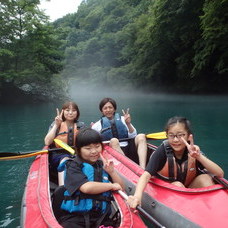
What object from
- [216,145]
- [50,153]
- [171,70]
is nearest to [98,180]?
[50,153]

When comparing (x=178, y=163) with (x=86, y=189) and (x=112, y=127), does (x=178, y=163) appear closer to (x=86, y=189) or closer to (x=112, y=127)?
(x=86, y=189)

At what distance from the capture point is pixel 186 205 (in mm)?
2244

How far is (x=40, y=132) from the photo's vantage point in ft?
27.1

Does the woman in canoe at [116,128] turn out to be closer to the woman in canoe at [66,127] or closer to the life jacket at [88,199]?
the woman in canoe at [66,127]

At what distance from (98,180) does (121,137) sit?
2259 millimetres

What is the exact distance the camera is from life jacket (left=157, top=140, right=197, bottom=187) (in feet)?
8.26

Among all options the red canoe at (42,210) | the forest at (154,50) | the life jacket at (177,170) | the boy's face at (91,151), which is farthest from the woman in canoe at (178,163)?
the forest at (154,50)

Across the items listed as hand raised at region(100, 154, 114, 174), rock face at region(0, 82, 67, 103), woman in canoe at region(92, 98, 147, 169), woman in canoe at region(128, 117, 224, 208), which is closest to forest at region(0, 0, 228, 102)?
rock face at region(0, 82, 67, 103)

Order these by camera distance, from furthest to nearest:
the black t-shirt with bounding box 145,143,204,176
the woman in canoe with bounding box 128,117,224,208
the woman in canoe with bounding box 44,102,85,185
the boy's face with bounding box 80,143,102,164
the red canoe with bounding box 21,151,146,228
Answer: the woman in canoe with bounding box 44,102,85,185
the black t-shirt with bounding box 145,143,204,176
the woman in canoe with bounding box 128,117,224,208
the boy's face with bounding box 80,143,102,164
the red canoe with bounding box 21,151,146,228

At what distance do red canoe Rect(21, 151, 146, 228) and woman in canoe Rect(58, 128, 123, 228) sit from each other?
0.11 metres

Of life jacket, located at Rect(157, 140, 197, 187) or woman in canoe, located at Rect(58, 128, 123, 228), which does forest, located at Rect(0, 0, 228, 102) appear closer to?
life jacket, located at Rect(157, 140, 197, 187)

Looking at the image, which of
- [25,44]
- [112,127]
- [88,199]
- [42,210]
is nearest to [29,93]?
[25,44]

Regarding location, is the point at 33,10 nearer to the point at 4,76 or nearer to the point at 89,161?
the point at 4,76

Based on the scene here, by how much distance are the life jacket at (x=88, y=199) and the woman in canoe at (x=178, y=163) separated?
1.16 ft
